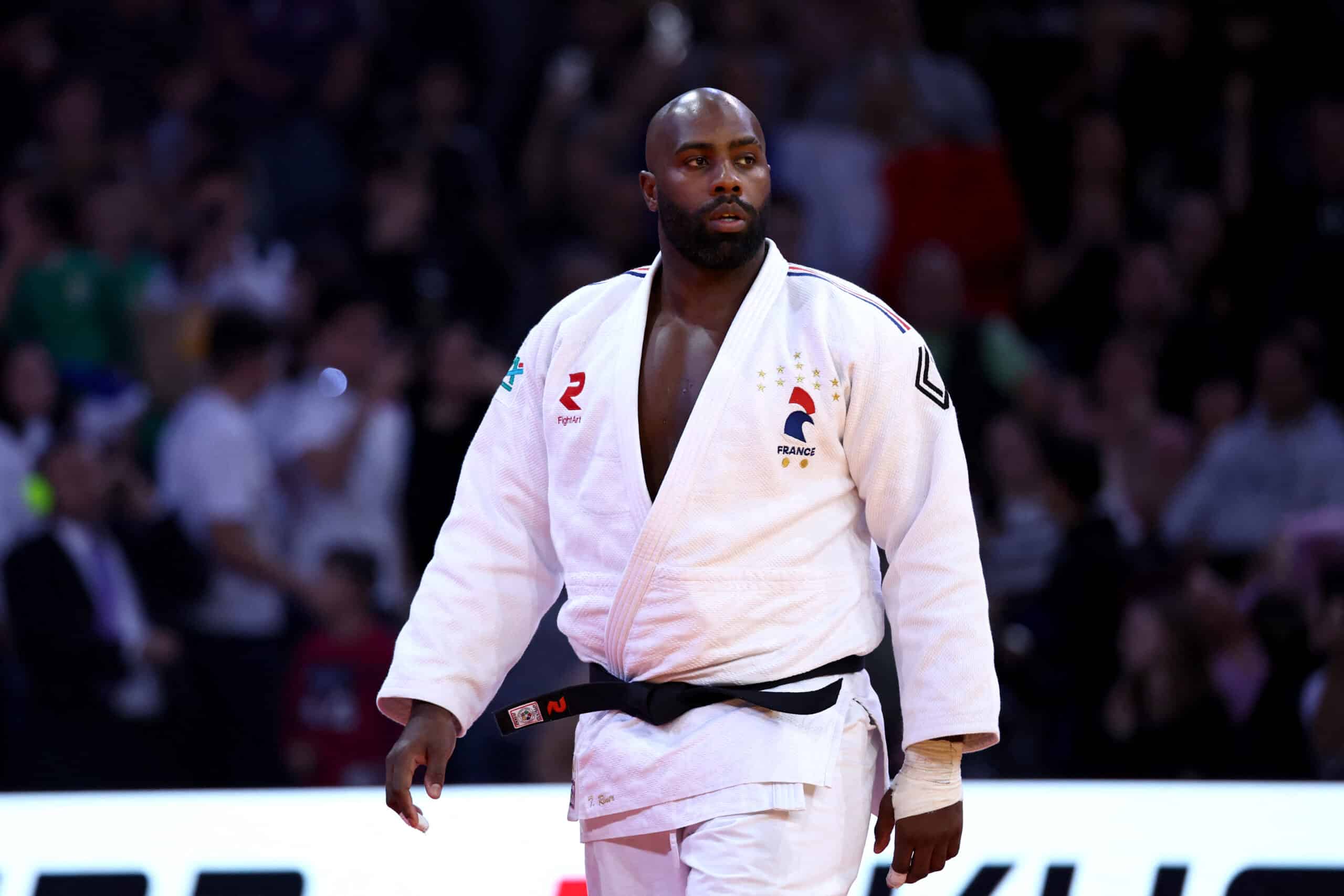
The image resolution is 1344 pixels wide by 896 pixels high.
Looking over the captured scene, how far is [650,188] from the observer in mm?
3342

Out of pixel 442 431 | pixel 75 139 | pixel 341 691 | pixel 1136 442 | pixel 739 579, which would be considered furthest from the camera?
pixel 75 139

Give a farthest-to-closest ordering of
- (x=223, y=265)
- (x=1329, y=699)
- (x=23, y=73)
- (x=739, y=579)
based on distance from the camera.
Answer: (x=23, y=73)
(x=223, y=265)
(x=1329, y=699)
(x=739, y=579)

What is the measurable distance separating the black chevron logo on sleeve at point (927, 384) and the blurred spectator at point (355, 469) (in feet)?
12.7

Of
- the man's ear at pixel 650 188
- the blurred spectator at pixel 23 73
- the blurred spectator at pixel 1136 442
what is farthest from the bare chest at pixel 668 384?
the blurred spectator at pixel 23 73

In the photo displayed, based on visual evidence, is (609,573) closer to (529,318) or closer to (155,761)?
(155,761)

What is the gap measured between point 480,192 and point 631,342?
16.7ft

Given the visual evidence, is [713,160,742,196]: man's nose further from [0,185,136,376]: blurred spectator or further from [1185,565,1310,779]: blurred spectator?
[0,185,136,376]: blurred spectator

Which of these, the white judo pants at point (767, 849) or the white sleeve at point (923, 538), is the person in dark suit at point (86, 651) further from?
the white sleeve at point (923, 538)

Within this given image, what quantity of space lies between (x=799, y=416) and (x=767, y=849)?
770 millimetres

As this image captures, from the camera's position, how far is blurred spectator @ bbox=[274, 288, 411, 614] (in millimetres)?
6875

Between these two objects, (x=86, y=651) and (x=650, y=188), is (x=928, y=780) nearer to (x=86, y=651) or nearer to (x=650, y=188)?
(x=650, y=188)

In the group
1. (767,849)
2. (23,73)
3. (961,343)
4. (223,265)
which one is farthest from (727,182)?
(23,73)

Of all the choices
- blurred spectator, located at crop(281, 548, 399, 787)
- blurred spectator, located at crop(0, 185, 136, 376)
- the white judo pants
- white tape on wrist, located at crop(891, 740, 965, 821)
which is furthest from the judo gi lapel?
blurred spectator, located at crop(0, 185, 136, 376)

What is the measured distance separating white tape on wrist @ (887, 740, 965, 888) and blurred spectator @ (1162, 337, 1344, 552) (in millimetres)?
4097
